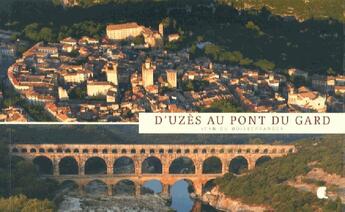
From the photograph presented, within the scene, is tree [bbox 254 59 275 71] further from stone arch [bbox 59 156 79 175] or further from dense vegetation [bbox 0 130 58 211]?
dense vegetation [bbox 0 130 58 211]

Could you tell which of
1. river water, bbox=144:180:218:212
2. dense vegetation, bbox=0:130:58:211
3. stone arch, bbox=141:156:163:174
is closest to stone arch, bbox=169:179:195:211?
river water, bbox=144:180:218:212

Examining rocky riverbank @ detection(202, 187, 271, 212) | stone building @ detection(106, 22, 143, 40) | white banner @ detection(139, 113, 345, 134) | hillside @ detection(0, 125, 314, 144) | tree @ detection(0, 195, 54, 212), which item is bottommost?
rocky riverbank @ detection(202, 187, 271, 212)

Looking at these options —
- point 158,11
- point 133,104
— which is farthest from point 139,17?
point 133,104

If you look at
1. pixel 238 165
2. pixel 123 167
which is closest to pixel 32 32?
pixel 123 167

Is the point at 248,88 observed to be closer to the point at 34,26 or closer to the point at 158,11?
the point at 158,11

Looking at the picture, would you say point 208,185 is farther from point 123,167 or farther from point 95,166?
point 95,166
